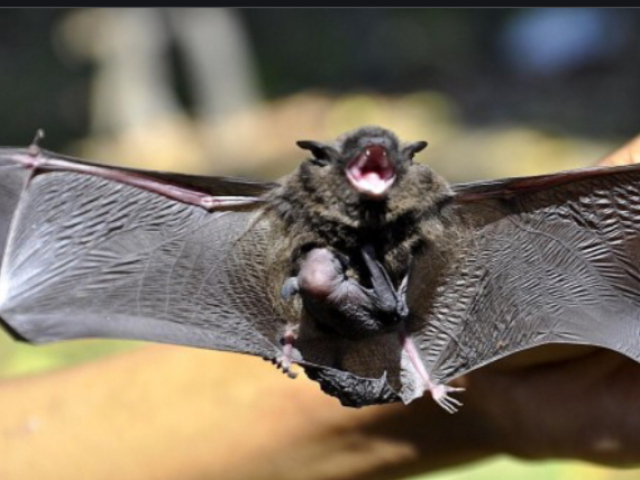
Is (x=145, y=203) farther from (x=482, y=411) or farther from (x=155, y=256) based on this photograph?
(x=482, y=411)

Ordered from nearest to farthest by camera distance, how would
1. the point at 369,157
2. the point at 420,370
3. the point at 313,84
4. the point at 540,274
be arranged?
1. the point at 369,157
2. the point at 420,370
3. the point at 540,274
4. the point at 313,84

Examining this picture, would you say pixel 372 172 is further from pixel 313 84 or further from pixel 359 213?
pixel 313 84

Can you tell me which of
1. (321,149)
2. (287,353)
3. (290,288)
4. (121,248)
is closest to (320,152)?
(321,149)

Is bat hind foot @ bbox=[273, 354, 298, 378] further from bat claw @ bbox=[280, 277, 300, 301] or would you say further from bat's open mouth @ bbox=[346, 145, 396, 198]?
bat's open mouth @ bbox=[346, 145, 396, 198]

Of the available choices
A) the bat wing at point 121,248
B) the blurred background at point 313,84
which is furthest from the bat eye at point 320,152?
the blurred background at point 313,84

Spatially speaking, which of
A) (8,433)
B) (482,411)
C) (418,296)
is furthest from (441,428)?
(8,433)

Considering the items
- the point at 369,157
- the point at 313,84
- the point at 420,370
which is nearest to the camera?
the point at 369,157
